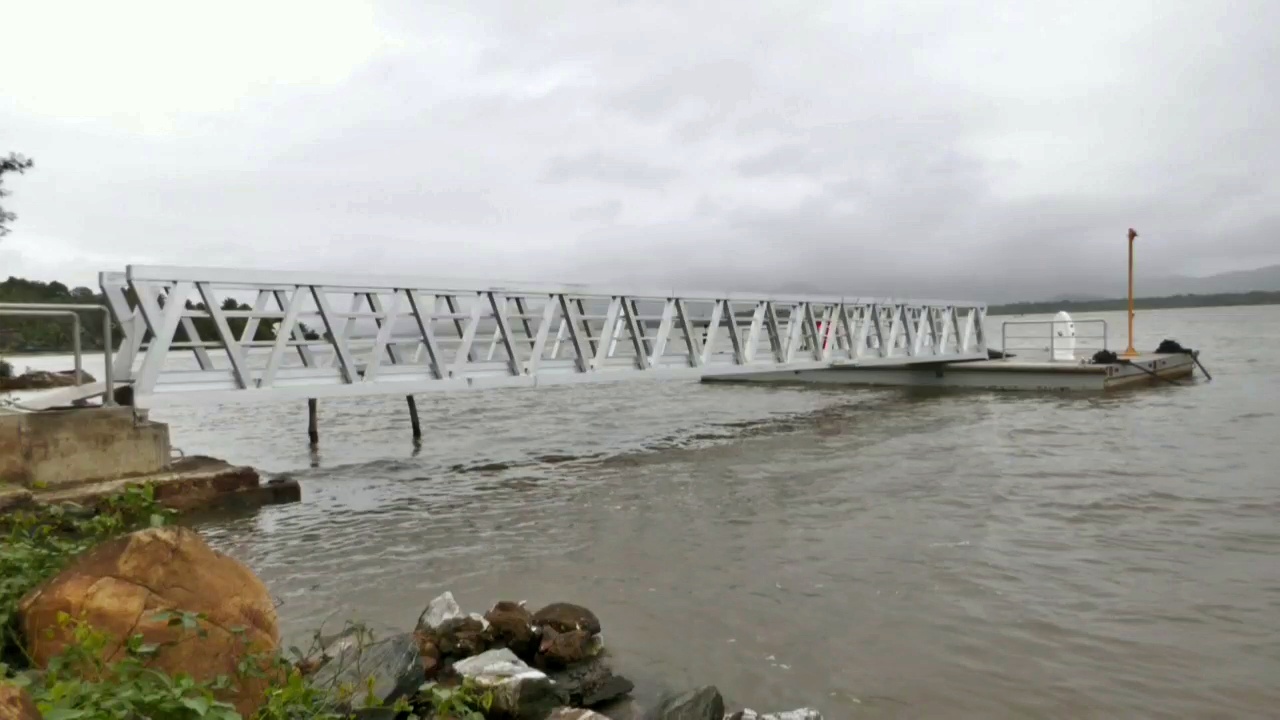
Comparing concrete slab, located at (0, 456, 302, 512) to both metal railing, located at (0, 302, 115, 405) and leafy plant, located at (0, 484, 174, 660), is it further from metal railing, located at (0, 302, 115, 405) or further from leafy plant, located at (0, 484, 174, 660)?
leafy plant, located at (0, 484, 174, 660)

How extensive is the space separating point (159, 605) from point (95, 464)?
683 cm

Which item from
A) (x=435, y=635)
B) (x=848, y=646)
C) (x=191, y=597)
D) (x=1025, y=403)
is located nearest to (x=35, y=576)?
(x=191, y=597)

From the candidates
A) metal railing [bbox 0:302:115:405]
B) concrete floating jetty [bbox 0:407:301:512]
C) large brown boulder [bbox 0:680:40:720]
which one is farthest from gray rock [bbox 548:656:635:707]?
metal railing [bbox 0:302:115:405]

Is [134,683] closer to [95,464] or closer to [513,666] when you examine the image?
[513,666]

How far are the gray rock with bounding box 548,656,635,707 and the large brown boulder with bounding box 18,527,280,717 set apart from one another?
6.07 ft

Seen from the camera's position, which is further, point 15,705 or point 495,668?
point 495,668

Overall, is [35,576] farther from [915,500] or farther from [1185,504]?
[1185,504]

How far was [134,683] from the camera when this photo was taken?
3270 millimetres

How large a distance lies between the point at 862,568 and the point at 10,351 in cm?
1490

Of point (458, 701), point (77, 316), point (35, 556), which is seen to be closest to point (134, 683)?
point (458, 701)

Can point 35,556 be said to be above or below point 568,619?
above

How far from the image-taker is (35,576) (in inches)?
Result: 171

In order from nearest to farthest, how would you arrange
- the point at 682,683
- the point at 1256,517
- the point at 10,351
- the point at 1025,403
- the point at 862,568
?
the point at 682,683 → the point at 862,568 → the point at 1256,517 → the point at 10,351 → the point at 1025,403

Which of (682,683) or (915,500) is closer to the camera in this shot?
(682,683)
